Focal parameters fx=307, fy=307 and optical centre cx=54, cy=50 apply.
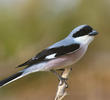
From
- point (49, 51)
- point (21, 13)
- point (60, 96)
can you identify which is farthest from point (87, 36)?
point (21, 13)

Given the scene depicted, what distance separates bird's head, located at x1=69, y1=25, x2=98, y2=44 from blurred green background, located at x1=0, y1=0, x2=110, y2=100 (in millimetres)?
1192

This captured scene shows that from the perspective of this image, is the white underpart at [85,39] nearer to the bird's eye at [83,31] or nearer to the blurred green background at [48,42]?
the bird's eye at [83,31]

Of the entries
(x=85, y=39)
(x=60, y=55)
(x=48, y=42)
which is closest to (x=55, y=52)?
(x=60, y=55)

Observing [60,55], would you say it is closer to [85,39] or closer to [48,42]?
[85,39]

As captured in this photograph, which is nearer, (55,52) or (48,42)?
(55,52)

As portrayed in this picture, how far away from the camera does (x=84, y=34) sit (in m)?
1.60

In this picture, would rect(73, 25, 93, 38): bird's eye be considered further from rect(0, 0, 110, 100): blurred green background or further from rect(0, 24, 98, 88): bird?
rect(0, 0, 110, 100): blurred green background

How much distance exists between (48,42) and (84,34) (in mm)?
1258

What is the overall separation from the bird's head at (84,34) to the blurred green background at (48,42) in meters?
1.19

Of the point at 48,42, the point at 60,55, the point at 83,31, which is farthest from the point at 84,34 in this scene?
the point at 48,42

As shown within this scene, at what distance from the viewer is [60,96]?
132 centimetres

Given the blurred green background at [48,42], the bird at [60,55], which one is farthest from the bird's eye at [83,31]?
the blurred green background at [48,42]

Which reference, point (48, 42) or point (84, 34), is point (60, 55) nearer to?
point (84, 34)

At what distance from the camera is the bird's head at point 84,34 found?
1566 millimetres
